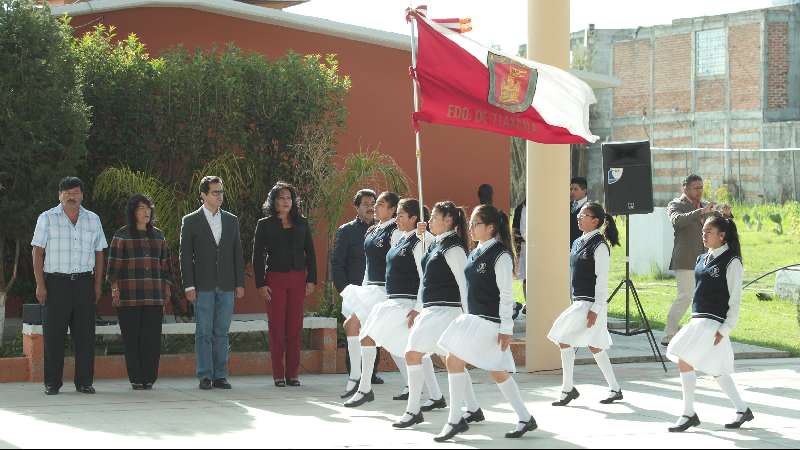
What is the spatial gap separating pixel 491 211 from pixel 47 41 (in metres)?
6.03

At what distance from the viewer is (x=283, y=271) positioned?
42.3 ft

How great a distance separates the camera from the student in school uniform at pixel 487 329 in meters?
9.45

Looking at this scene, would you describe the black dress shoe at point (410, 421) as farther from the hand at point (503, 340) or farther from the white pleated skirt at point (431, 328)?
the hand at point (503, 340)

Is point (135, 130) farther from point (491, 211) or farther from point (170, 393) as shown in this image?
point (491, 211)

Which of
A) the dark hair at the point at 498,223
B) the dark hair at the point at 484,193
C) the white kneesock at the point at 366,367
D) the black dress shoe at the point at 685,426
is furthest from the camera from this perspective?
the dark hair at the point at 484,193

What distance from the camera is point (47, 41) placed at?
13609 mm

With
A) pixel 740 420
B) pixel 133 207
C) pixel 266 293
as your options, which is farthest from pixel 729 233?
pixel 133 207

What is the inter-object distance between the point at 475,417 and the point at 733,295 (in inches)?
87.9

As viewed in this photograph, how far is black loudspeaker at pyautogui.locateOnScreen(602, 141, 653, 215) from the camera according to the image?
639 inches

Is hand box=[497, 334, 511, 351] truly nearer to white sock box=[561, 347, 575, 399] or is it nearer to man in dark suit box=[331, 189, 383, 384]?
white sock box=[561, 347, 575, 399]

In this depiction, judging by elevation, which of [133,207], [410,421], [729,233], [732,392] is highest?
[133,207]

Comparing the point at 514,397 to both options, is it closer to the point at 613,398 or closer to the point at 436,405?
the point at 436,405

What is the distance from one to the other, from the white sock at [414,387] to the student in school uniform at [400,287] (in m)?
0.72

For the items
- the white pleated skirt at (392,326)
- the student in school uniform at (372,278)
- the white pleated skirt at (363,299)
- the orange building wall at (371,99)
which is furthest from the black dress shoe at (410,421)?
the orange building wall at (371,99)
